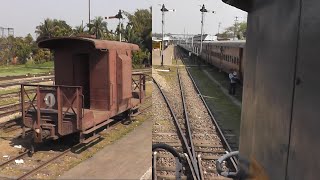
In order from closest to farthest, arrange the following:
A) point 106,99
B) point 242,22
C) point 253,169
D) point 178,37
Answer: point 253,169 → point 242,22 → point 178,37 → point 106,99

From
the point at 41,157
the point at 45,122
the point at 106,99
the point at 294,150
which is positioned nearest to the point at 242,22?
the point at 294,150

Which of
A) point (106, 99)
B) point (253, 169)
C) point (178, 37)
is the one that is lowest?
point (106, 99)

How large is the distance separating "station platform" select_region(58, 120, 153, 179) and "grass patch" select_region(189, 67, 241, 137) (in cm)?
36

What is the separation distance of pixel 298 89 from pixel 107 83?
18.0 ft

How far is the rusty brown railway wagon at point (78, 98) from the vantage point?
17.7 feet

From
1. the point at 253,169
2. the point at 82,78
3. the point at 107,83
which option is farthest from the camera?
the point at 82,78

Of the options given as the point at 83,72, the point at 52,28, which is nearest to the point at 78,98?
the point at 83,72

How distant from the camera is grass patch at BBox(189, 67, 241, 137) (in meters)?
1.45

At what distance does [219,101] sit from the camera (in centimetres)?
158

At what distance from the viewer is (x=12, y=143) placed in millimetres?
5578

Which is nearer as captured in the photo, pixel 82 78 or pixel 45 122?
pixel 82 78

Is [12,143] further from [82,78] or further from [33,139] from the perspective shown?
[82,78]

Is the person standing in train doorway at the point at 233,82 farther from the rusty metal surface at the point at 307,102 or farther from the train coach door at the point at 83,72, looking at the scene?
the train coach door at the point at 83,72

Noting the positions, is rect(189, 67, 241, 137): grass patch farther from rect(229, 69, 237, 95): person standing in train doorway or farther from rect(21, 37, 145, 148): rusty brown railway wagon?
rect(21, 37, 145, 148): rusty brown railway wagon
